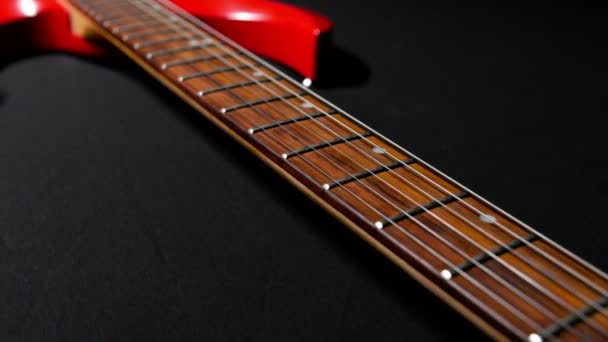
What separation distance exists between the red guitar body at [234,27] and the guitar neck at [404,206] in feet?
0.47

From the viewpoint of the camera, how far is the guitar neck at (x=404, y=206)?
15.0 inches

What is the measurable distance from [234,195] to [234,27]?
0.43 m

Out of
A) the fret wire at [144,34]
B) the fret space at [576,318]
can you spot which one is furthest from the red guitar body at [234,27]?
the fret space at [576,318]

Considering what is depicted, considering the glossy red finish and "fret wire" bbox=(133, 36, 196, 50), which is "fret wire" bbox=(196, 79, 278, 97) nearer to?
"fret wire" bbox=(133, 36, 196, 50)

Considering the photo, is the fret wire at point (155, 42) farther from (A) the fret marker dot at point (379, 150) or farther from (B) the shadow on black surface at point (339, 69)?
(A) the fret marker dot at point (379, 150)

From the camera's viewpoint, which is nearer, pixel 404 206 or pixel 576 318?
pixel 576 318

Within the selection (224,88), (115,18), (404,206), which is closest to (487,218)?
(404,206)

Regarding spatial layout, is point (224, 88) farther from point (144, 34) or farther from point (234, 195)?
point (144, 34)

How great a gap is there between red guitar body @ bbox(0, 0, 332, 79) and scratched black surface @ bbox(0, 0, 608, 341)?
0.04 metres

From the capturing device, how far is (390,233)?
44 centimetres

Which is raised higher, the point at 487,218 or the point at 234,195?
the point at 487,218

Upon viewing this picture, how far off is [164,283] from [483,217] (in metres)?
0.30

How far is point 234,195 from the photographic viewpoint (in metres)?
0.66

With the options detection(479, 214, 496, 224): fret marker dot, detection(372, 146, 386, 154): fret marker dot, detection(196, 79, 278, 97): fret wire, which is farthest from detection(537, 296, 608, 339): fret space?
detection(196, 79, 278, 97): fret wire
